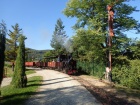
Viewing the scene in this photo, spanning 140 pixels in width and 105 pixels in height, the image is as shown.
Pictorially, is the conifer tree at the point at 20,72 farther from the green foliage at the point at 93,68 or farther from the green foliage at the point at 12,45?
the green foliage at the point at 12,45

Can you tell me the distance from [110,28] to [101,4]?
12.3 ft

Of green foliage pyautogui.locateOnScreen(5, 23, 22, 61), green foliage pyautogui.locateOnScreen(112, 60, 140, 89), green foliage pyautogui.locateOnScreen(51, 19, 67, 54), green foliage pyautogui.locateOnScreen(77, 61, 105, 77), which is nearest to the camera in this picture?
green foliage pyautogui.locateOnScreen(112, 60, 140, 89)

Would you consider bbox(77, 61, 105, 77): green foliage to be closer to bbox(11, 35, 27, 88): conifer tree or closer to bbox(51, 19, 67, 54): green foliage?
bbox(11, 35, 27, 88): conifer tree

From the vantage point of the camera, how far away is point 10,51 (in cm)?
5134

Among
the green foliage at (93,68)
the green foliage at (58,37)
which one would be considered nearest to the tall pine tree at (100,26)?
the green foliage at (93,68)

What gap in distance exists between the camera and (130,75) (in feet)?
73.6

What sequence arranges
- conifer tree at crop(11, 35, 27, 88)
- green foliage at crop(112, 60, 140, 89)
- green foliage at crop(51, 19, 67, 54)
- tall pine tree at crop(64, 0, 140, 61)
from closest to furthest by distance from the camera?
conifer tree at crop(11, 35, 27, 88) → green foliage at crop(112, 60, 140, 89) → tall pine tree at crop(64, 0, 140, 61) → green foliage at crop(51, 19, 67, 54)

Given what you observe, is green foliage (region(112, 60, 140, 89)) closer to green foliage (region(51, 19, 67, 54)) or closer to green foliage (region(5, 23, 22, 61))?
green foliage (region(5, 23, 22, 61))

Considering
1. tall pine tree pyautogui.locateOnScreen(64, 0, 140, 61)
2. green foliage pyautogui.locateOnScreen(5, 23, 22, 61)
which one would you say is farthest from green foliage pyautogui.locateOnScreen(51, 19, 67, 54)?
tall pine tree pyautogui.locateOnScreen(64, 0, 140, 61)

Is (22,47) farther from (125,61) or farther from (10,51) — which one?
(10,51)

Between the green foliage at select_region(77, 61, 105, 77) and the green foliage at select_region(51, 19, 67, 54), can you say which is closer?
the green foliage at select_region(77, 61, 105, 77)

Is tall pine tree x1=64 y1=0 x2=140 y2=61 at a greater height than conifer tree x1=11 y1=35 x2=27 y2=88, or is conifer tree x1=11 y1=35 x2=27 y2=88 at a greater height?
tall pine tree x1=64 y1=0 x2=140 y2=61

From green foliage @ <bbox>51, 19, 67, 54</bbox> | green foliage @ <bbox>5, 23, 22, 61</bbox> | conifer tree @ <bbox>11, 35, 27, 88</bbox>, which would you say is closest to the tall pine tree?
conifer tree @ <bbox>11, 35, 27, 88</bbox>

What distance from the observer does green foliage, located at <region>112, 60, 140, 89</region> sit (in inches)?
845
